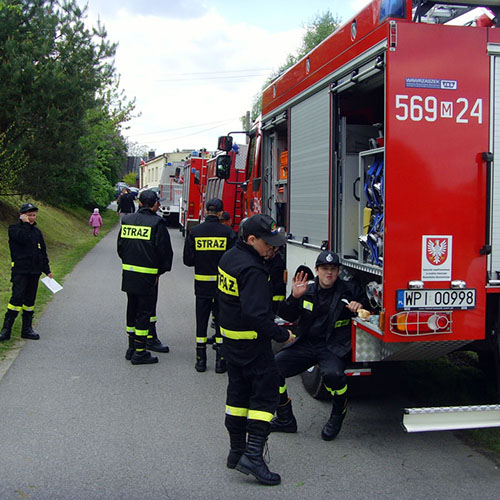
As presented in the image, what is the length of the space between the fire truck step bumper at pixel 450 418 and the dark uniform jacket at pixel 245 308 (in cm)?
99

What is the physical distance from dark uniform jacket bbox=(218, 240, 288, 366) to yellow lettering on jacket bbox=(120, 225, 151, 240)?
2.78m

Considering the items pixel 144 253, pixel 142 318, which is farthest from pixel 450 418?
pixel 144 253

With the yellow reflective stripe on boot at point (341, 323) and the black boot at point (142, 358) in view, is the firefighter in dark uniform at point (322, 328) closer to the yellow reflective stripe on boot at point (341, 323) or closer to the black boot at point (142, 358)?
the yellow reflective stripe on boot at point (341, 323)

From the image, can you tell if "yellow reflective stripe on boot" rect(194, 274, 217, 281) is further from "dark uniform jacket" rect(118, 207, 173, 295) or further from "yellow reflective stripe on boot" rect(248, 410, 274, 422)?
"yellow reflective stripe on boot" rect(248, 410, 274, 422)

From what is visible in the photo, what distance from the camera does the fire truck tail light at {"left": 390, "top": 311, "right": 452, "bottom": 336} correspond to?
428 cm

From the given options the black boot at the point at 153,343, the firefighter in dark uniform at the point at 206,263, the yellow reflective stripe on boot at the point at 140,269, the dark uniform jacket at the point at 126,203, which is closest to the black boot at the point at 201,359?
the firefighter in dark uniform at the point at 206,263

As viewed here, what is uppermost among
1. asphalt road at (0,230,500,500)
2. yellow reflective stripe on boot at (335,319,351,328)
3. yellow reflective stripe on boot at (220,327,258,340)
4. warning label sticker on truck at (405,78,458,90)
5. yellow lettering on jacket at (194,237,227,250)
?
warning label sticker on truck at (405,78,458,90)

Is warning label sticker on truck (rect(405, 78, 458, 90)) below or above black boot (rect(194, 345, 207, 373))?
above

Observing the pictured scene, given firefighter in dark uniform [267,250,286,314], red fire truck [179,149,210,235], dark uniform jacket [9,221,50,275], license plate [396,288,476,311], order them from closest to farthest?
license plate [396,288,476,311] < firefighter in dark uniform [267,250,286,314] < dark uniform jacket [9,221,50,275] < red fire truck [179,149,210,235]

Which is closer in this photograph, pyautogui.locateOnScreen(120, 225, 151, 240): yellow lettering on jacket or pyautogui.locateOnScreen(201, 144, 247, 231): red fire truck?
pyautogui.locateOnScreen(120, 225, 151, 240): yellow lettering on jacket

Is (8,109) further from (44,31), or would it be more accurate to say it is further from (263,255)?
(263,255)

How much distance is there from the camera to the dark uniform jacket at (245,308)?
412cm

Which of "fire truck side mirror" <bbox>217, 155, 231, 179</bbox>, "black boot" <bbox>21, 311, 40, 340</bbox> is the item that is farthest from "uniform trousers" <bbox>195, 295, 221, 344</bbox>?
"fire truck side mirror" <bbox>217, 155, 231, 179</bbox>

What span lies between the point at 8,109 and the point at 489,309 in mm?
14369
